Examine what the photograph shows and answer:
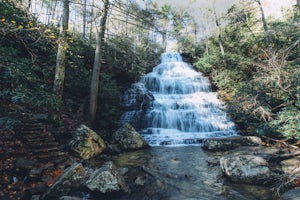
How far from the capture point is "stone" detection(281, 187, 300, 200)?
316 centimetres

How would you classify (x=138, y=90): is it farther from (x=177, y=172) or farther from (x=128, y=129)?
(x=177, y=172)

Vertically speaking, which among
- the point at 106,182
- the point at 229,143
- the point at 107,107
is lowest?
the point at 106,182

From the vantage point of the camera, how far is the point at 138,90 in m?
12.3

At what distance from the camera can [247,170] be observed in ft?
13.3

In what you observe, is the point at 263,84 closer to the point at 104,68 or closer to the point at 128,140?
the point at 128,140

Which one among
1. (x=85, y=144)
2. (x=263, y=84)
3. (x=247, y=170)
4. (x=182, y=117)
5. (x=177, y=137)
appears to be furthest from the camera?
(x=182, y=117)

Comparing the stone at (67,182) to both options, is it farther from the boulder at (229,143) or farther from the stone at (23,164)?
the boulder at (229,143)

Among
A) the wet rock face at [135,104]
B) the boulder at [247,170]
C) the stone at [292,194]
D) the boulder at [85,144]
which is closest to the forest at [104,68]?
the boulder at [85,144]

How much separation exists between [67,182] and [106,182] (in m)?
0.74

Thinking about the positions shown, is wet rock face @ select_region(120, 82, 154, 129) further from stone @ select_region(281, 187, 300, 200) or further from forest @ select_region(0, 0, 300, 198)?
stone @ select_region(281, 187, 300, 200)

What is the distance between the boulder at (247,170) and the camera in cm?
394

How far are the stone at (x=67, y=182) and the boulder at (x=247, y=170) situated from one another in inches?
131

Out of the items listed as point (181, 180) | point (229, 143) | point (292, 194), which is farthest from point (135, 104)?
point (292, 194)

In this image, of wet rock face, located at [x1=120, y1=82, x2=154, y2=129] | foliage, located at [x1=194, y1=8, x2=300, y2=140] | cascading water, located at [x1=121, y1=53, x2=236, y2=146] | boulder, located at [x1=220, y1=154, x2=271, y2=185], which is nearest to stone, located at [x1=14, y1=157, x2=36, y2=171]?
boulder, located at [x1=220, y1=154, x2=271, y2=185]
